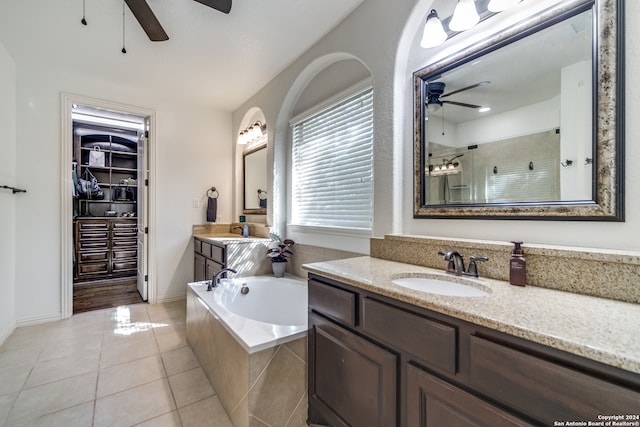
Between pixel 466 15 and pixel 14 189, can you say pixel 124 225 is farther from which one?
pixel 466 15

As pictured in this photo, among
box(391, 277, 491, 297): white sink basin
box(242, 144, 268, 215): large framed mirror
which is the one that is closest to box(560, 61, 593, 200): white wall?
box(391, 277, 491, 297): white sink basin

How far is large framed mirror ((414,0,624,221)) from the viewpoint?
3.17ft

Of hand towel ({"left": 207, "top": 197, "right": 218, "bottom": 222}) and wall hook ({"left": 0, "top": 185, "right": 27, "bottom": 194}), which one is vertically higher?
wall hook ({"left": 0, "top": 185, "right": 27, "bottom": 194})

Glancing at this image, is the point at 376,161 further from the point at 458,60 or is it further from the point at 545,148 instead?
the point at 545,148

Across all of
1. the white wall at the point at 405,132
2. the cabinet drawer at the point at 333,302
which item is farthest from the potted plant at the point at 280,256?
the cabinet drawer at the point at 333,302

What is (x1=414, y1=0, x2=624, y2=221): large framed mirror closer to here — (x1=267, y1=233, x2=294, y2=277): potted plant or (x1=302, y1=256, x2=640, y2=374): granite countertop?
(x1=302, y1=256, x2=640, y2=374): granite countertop

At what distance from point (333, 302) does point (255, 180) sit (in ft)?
8.33

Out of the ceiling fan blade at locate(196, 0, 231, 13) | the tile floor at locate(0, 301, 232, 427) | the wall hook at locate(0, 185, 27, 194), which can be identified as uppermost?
the ceiling fan blade at locate(196, 0, 231, 13)

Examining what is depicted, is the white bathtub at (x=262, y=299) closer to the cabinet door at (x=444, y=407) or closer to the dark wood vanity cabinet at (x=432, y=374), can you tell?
the dark wood vanity cabinet at (x=432, y=374)

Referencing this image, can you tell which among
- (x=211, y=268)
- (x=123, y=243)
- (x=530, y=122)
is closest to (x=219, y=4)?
(x=530, y=122)

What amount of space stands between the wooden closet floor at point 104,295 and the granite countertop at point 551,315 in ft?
11.5

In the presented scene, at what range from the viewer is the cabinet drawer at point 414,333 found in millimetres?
828

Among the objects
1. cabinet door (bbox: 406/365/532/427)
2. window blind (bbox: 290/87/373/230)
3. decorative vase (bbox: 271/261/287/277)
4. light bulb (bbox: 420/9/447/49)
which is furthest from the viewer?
decorative vase (bbox: 271/261/287/277)

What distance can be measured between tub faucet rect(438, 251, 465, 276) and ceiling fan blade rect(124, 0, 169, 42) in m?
2.09
